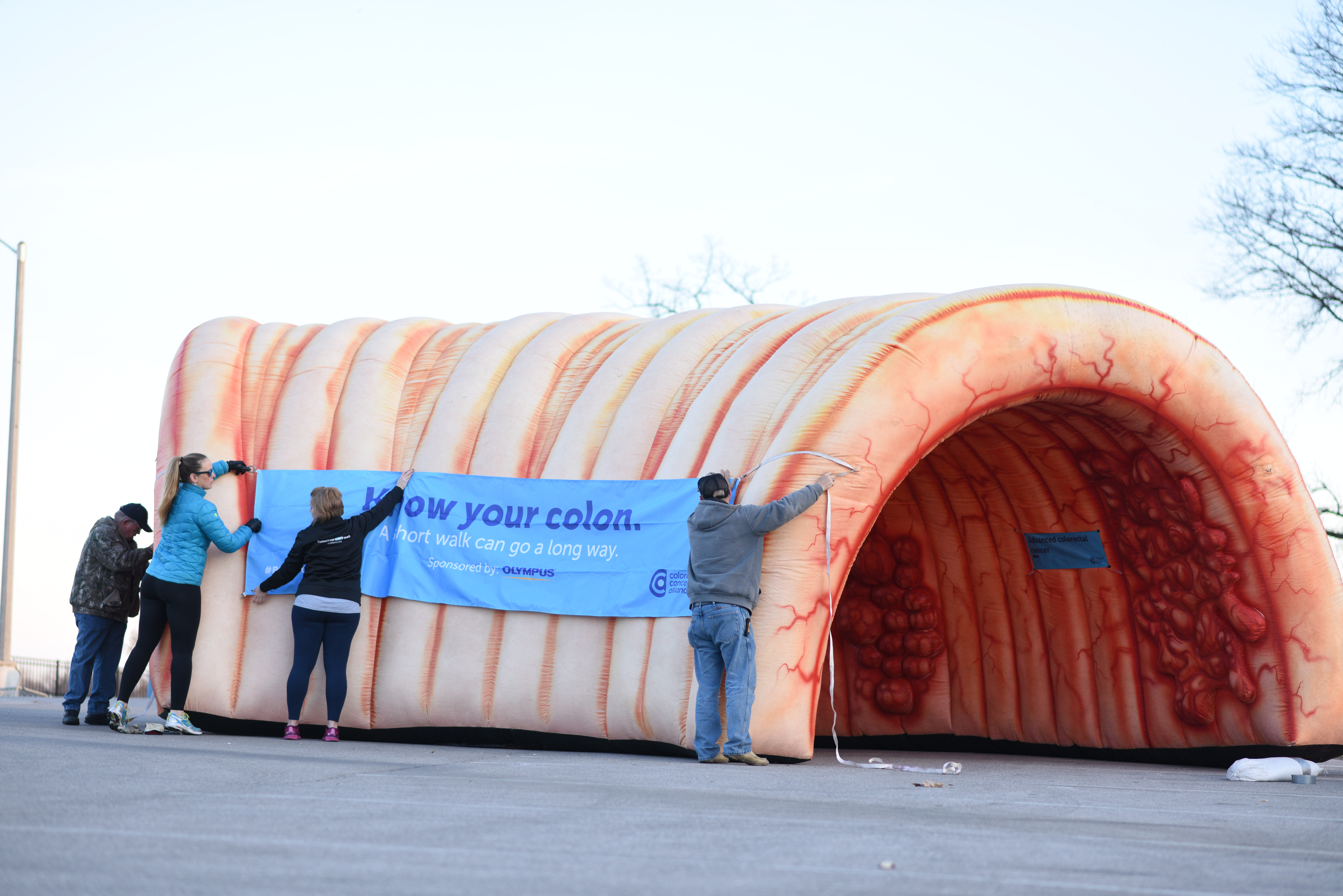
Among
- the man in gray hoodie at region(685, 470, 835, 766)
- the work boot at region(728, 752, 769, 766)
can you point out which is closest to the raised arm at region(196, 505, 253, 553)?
the man in gray hoodie at region(685, 470, 835, 766)

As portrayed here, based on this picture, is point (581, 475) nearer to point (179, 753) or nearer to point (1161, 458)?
point (179, 753)

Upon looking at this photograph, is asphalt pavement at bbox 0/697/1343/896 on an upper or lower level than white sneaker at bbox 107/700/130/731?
upper

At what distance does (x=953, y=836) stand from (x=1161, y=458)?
5083 mm

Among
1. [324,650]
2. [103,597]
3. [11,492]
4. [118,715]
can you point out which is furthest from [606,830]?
[11,492]

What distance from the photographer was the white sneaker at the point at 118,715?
7395mm

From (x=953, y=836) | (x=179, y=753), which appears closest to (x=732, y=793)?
(x=953, y=836)

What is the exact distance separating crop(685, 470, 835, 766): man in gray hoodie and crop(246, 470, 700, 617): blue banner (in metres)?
0.46

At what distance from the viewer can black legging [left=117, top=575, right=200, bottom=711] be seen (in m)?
7.57

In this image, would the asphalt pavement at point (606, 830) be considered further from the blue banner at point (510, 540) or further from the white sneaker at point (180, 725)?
the blue banner at point (510, 540)

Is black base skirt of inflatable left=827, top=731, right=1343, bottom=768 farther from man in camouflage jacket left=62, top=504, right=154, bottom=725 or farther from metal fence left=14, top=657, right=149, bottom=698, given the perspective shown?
metal fence left=14, top=657, right=149, bottom=698

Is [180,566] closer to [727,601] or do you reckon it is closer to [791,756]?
[727,601]

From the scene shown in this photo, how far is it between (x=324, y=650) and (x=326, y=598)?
0.36 meters

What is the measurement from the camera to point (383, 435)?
8500 mm

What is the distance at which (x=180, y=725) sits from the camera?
7508 millimetres
